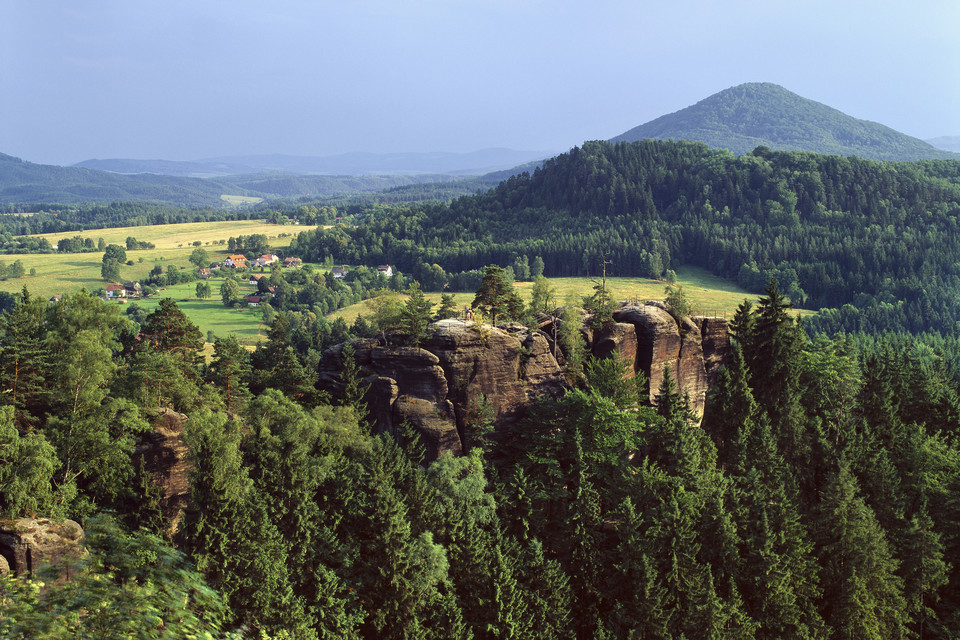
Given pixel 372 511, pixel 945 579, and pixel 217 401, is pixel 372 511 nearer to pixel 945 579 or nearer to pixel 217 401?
pixel 217 401

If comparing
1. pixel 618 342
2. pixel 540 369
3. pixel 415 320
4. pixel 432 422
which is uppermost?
pixel 415 320

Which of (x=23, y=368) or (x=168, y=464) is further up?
(x=23, y=368)

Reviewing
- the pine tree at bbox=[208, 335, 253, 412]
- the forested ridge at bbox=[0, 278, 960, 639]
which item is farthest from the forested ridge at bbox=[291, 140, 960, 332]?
the pine tree at bbox=[208, 335, 253, 412]

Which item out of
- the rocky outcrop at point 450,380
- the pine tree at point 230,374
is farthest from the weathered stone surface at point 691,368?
the pine tree at point 230,374

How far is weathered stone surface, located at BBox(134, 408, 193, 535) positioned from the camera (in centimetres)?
4403

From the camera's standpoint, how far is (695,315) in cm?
6856

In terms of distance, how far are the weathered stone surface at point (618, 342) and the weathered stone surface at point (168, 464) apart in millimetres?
34814

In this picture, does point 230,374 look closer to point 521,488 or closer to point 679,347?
point 521,488

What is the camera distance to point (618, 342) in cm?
6056

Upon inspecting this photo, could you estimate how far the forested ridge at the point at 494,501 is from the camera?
132ft

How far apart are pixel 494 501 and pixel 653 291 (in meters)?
121

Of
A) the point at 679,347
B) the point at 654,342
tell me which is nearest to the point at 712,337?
the point at 679,347

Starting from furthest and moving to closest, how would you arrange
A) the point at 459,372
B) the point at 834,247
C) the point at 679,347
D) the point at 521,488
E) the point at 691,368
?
the point at 834,247 < the point at 691,368 < the point at 679,347 < the point at 459,372 < the point at 521,488

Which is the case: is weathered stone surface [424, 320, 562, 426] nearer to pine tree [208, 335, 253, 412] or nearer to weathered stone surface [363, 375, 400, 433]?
weathered stone surface [363, 375, 400, 433]
